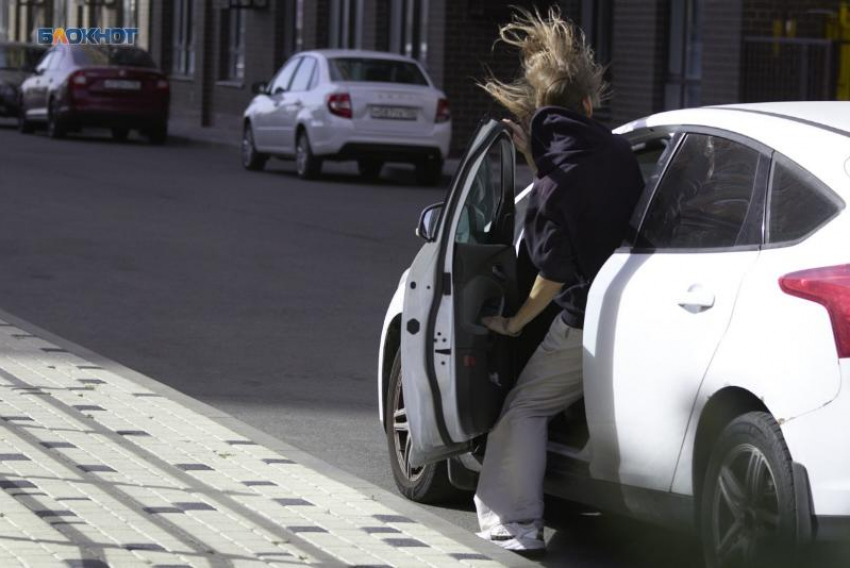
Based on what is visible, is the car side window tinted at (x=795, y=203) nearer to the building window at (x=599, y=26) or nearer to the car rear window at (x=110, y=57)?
the building window at (x=599, y=26)

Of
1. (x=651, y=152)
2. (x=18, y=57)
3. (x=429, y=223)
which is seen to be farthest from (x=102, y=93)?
(x=651, y=152)

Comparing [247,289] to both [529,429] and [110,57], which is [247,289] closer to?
[529,429]

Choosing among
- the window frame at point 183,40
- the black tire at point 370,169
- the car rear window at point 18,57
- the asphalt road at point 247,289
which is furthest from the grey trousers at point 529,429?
the window frame at point 183,40

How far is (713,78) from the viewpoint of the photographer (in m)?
24.5

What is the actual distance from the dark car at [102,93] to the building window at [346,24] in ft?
11.7

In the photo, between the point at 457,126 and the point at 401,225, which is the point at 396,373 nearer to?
the point at 401,225

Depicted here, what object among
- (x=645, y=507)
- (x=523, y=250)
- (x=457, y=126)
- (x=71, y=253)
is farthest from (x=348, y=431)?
(x=457, y=126)

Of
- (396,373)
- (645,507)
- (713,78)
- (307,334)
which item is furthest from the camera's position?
(713,78)

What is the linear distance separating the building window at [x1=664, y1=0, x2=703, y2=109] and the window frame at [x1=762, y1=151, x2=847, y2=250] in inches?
813

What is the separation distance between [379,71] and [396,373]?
60.4 feet

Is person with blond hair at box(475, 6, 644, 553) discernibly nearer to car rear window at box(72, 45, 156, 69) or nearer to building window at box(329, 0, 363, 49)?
car rear window at box(72, 45, 156, 69)

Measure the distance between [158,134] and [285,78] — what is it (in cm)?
840

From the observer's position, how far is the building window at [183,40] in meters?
45.5

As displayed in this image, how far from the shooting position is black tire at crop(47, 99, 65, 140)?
34062 mm
